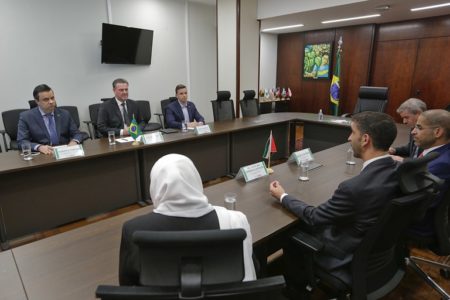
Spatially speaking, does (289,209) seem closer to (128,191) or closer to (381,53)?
(128,191)

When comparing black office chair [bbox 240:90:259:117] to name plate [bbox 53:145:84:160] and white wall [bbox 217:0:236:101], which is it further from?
name plate [bbox 53:145:84:160]

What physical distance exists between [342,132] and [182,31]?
3.65m

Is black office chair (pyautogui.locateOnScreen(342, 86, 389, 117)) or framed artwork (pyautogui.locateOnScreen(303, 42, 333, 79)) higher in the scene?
framed artwork (pyautogui.locateOnScreen(303, 42, 333, 79))

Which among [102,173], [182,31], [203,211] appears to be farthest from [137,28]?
[203,211]

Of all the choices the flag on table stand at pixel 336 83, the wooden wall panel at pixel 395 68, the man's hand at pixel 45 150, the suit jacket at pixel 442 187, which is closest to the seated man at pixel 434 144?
the suit jacket at pixel 442 187

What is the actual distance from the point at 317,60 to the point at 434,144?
5707 millimetres

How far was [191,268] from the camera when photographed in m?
0.65

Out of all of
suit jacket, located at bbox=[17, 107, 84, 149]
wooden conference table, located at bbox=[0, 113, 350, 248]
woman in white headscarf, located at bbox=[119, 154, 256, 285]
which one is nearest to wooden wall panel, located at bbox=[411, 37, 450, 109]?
wooden conference table, located at bbox=[0, 113, 350, 248]

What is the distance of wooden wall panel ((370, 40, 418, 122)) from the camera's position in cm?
570

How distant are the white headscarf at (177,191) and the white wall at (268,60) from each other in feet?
22.3

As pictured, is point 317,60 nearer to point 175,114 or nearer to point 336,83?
point 336,83

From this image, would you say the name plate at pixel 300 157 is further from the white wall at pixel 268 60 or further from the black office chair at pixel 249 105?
the white wall at pixel 268 60

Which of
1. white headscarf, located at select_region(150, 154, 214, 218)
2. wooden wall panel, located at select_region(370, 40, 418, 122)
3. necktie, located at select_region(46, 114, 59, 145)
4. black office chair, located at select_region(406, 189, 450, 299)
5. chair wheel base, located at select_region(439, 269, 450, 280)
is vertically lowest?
chair wheel base, located at select_region(439, 269, 450, 280)

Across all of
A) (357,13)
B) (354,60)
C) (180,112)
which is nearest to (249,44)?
(357,13)
